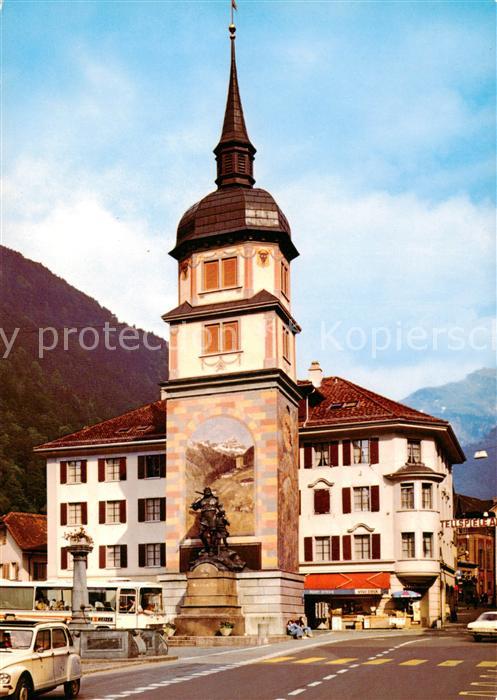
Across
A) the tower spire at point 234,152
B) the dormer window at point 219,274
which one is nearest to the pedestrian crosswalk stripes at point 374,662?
the dormer window at point 219,274

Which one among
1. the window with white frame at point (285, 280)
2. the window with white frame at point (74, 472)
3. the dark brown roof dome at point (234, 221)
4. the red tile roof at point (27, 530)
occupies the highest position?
the dark brown roof dome at point (234, 221)

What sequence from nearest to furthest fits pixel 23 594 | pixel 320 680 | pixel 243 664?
pixel 320 680 < pixel 243 664 < pixel 23 594

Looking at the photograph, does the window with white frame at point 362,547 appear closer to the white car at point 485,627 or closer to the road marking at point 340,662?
the white car at point 485,627

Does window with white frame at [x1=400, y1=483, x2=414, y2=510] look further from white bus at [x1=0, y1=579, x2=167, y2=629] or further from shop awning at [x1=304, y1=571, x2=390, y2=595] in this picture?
white bus at [x1=0, y1=579, x2=167, y2=629]

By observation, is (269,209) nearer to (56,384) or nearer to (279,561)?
(279,561)

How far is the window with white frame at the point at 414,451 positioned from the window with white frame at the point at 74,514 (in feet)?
73.9

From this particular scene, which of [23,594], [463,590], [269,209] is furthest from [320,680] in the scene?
[463,590]

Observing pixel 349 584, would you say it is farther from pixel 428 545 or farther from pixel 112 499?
pixel 112 499

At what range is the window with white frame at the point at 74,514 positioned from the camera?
73.2m

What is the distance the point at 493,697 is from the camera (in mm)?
22688

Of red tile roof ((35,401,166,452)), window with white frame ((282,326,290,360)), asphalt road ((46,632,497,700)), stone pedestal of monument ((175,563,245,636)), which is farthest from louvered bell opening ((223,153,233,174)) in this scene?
asphalt road ((46,632,497,700))

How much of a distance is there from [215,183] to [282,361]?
44.7 ft

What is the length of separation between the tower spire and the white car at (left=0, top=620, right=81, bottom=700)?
46.7 m

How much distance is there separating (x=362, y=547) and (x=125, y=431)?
18340 mm
